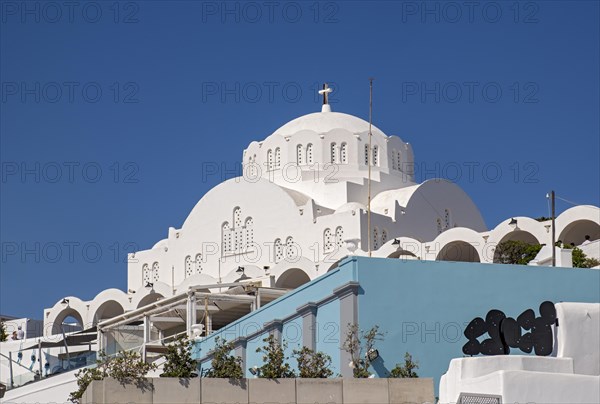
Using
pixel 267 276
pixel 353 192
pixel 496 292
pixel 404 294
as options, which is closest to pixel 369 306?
pixel 404 294

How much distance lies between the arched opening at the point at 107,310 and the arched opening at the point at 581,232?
16822mm

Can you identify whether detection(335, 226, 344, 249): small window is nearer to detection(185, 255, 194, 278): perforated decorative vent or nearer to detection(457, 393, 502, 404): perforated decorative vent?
detection(185, 255, 194, 278): perforated decorative vent

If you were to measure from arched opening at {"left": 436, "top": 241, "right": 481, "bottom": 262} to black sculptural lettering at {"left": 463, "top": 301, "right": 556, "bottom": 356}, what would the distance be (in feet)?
49.1

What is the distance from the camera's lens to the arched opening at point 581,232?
39341mm

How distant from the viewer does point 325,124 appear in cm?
4469

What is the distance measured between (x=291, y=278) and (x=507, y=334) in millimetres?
→ 17286

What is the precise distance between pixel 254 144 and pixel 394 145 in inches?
213

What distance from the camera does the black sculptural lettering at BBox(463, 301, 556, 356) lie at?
2267cm

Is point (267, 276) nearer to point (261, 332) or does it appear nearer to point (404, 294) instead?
point (261, 332)

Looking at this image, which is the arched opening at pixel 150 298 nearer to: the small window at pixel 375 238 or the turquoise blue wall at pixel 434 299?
the small window at pixel 375 238

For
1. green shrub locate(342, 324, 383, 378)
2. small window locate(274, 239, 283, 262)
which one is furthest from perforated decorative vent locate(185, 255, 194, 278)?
green shrub locate(342, 324, 383, 378)

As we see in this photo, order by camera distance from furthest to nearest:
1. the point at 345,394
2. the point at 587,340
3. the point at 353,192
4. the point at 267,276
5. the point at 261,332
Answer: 1. the point at 353,192
2. the point at 267,276
3. the point at 261,332
4. the point at 587,340
5. the point at 345,394

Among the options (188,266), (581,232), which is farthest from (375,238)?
(188,266)

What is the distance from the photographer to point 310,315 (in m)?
23.9
